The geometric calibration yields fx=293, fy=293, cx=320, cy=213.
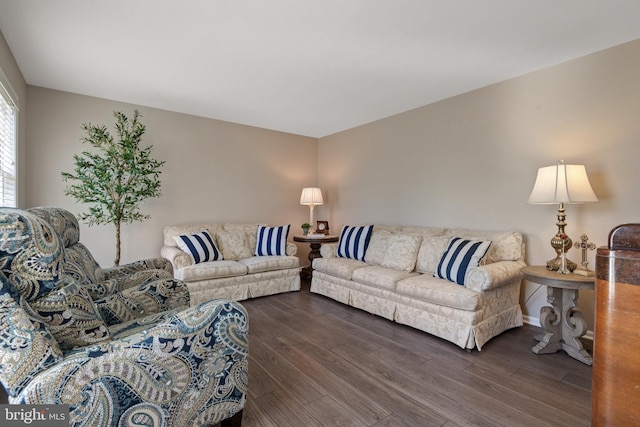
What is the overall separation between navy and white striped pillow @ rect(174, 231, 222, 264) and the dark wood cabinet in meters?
3.55

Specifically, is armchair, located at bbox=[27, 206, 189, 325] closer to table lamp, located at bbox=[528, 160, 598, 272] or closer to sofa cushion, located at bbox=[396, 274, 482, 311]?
sofa cushion, located at bbox=[396, 274, 482, 311]

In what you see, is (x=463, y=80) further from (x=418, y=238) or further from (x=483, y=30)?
(x=418, y=238)

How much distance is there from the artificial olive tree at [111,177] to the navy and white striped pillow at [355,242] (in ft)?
8.02

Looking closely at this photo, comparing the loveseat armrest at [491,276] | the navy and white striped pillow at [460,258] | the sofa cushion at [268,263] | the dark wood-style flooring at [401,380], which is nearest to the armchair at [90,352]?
the dark wood-style flooring at [401,380]

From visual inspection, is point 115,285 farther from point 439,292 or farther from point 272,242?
point 439,292

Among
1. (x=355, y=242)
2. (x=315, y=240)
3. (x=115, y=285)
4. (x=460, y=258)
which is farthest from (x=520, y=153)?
(x=115, y=285)

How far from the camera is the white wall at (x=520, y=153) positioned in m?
2.39

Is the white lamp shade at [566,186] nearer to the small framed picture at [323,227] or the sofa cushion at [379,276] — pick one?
the sofa cushion at [379,276]

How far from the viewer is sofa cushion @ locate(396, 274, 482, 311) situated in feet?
7.69

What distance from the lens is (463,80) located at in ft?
9.87

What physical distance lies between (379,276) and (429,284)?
21.0 inches

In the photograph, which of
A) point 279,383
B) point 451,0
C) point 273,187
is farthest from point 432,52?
point 273,187

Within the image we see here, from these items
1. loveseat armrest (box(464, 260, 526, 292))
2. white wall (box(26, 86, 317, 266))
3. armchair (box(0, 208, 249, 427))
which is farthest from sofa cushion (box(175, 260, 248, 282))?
loveseat armrest (box(464, 260, 526, 292))

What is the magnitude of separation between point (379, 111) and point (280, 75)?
1.61 meters
